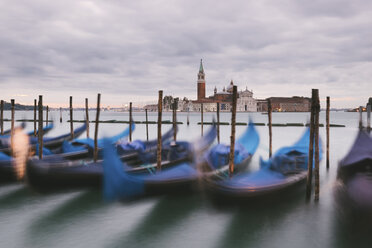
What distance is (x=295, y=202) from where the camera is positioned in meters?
7.37

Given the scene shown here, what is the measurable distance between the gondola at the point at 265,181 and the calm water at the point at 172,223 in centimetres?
40

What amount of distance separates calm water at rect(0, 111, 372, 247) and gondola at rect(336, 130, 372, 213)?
64 cm

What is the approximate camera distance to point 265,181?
255 inches

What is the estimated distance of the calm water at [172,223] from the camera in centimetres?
547

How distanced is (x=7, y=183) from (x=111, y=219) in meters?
4.34

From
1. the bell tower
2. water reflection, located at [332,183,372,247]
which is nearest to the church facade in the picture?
the bell tower

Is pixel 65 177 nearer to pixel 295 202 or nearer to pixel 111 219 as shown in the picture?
pixel 111 219

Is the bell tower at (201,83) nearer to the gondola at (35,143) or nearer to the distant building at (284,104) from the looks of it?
the distant building at (284,104)

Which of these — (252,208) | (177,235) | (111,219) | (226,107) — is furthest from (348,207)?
(226,107)

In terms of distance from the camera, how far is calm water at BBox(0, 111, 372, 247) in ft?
17.9

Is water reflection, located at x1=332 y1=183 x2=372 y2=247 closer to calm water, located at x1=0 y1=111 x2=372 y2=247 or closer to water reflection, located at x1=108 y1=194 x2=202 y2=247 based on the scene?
calm water, located at x1=0 y1=111 x2=372 y2=247

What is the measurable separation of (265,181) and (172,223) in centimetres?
225

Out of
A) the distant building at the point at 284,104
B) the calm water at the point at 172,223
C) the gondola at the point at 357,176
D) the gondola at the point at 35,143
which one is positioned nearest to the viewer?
the gondola at the point at 357,176

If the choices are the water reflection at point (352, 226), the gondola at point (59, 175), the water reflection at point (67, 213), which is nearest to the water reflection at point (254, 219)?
the water reflection at point (352, 226)
